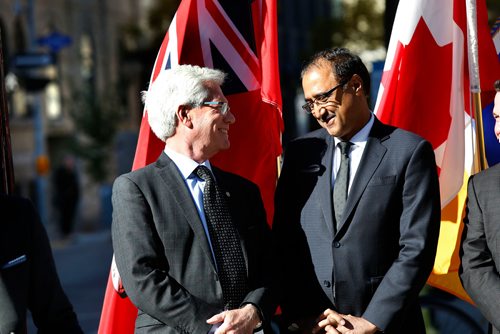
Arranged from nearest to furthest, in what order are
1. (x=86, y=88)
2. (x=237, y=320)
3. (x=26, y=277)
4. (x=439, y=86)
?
1. (x=26, y=277)
2. (x=237, y=320)
3. (x=439, y=86)
4. (x=86, y=88)

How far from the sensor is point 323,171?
368 cm

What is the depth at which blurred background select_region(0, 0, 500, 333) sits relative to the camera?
64.1 feet

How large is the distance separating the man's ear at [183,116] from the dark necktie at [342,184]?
0.61 meters

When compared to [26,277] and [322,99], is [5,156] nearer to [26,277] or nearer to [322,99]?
[26,277]

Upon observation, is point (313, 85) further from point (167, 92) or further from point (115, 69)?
point (115, 69)

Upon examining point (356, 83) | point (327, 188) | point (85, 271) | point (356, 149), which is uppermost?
point (356, 83)

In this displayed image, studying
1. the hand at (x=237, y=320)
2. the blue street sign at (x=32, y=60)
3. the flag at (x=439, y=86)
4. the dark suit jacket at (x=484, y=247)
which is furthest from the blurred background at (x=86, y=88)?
→ the dark suit jacket at (x=484, y=247)

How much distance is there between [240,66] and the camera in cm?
471

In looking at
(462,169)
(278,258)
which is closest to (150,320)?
(278,258)

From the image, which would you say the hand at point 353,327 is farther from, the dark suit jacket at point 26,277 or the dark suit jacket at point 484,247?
the dark suit jacket at point 26,277

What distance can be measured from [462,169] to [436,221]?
1016mm

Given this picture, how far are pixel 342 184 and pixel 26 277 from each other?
1.29 meters

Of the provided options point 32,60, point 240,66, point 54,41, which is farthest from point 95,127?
point 240,66

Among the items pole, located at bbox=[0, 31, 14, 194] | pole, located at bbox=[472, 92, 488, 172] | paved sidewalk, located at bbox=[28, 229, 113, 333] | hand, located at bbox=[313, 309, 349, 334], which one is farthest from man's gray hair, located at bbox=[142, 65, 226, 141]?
paved sidewalk, located at bbox=[28, 229, 113, 333]
